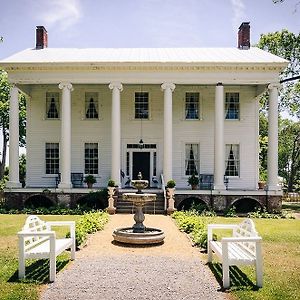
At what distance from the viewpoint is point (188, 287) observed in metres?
8.38

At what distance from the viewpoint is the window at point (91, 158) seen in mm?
28750

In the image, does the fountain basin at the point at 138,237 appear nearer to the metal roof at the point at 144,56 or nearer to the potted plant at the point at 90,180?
the potted plant at the point at 90,180

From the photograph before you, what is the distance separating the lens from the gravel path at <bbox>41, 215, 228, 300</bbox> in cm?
789

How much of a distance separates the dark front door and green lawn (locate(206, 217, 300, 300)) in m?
14.5

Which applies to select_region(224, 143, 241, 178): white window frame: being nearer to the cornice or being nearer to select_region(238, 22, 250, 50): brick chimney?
the cornice

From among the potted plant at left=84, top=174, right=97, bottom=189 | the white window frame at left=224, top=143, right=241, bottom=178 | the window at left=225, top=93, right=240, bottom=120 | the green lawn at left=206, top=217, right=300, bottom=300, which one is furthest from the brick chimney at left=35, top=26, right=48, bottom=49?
the green lawn at left=206, top=217, right=300, bottom=300

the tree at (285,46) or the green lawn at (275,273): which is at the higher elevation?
the tree at (285,46)

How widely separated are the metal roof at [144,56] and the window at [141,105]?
245 cm

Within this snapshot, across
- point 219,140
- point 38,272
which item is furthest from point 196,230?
point 219,140

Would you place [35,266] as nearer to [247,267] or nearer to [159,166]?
[247,267]

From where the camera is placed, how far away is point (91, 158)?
28797mm

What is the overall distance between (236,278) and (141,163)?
19.8 meters

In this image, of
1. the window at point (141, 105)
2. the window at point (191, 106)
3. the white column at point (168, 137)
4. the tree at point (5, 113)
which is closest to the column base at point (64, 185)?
the white column at point (168, 137)

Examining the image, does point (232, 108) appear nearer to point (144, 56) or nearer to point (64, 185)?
point (144, 56)
